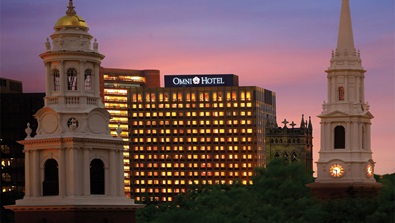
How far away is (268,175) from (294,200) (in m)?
20.3

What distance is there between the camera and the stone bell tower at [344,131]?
17675 cm

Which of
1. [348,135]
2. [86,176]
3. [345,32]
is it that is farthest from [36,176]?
[345,32]

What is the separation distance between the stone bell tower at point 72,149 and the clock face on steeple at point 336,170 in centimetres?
4707

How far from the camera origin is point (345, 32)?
598 feet

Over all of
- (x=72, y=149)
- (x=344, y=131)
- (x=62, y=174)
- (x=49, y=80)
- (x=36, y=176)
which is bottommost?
(x=36, y=176)

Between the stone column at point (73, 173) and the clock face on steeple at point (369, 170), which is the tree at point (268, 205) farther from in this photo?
the stone column at point (73, 173)

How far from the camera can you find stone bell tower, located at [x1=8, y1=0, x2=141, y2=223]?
13250 cm

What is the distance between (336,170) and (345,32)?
18142mm

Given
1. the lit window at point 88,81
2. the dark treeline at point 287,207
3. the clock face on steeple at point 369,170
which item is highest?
the lit window at point 88,81

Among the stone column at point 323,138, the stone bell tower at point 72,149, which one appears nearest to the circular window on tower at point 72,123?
the stone bell tower at point 72,149

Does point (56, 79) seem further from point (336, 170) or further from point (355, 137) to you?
point (355, 137)

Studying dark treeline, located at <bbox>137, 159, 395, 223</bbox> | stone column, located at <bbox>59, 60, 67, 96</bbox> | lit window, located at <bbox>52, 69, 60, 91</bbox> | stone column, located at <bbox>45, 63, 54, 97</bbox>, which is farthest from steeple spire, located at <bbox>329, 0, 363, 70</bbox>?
stone column, located at <bbox>45, 63, 54, 97</bbox>

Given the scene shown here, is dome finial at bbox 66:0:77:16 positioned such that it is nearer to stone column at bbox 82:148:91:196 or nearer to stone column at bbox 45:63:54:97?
stone column at bbox 45:63:54:97

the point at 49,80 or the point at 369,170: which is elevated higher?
the point at 49,80
